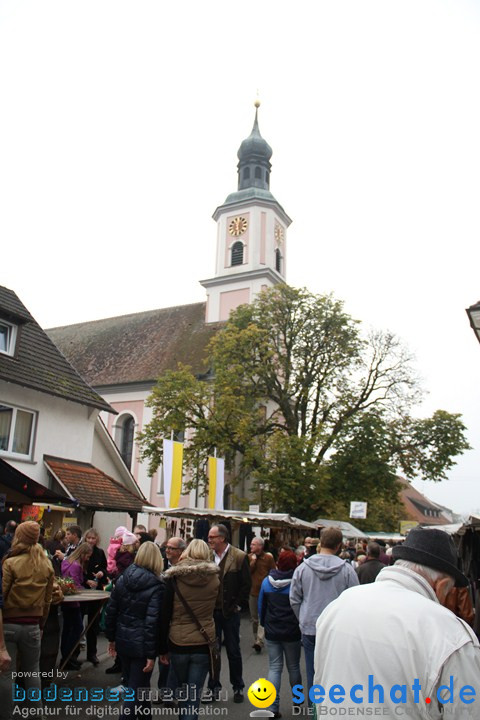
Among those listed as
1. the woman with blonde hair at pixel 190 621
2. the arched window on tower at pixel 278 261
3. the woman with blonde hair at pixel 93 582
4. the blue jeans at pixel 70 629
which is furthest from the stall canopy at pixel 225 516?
the arched window on tower at pixel 278 261

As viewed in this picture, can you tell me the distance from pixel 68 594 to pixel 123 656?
2.38 metres

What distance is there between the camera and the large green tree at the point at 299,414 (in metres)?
25.5

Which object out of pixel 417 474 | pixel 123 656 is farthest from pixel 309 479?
pixel 123 656

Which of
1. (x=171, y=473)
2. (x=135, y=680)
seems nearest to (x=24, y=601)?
(x=135, y=680)

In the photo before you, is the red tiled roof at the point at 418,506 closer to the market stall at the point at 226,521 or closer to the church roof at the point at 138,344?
the church roof at the point at 138,344

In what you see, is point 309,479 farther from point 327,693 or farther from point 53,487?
point 327,693

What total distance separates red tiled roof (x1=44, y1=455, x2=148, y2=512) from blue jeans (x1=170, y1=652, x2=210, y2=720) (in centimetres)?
1066

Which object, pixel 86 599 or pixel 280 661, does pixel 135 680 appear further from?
pixel 86 599

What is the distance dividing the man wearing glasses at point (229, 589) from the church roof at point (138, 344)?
2770cm

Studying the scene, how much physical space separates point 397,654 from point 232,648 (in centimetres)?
576

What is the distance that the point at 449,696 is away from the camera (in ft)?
6.60

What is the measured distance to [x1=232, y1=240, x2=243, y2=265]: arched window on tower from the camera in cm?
4028

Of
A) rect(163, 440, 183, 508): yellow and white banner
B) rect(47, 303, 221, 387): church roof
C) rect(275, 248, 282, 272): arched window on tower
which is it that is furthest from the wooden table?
rect(275, 248, 282, 272): arched window on tower

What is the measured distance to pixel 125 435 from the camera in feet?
123
